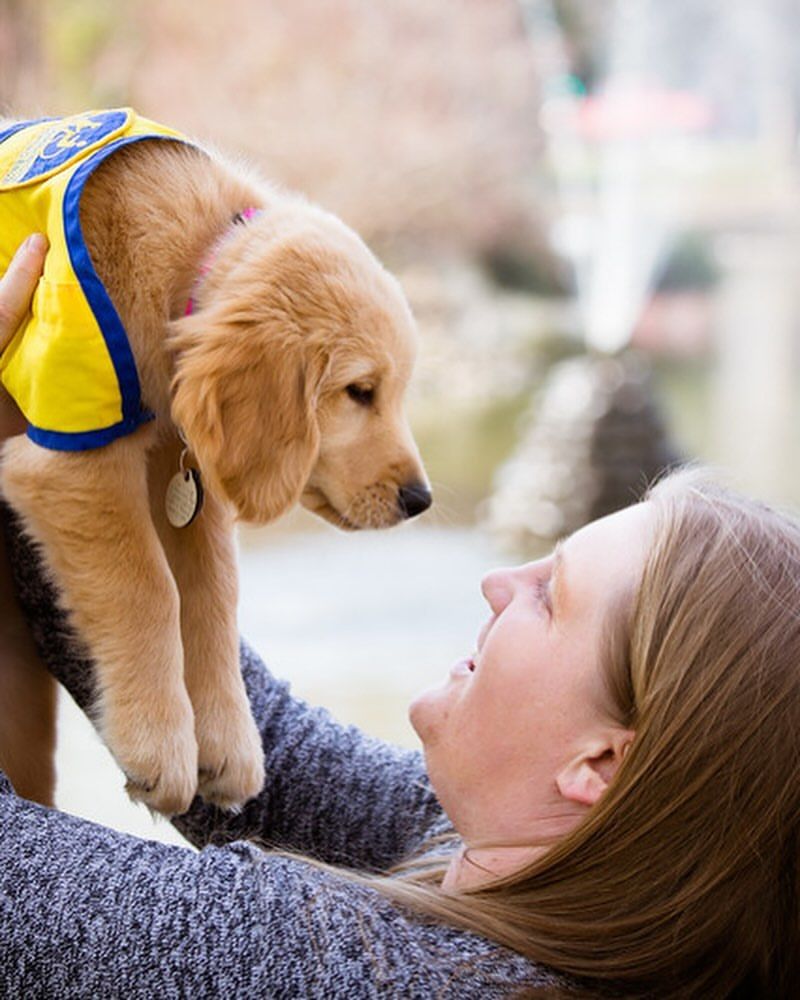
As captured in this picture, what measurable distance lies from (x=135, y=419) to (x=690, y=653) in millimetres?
548

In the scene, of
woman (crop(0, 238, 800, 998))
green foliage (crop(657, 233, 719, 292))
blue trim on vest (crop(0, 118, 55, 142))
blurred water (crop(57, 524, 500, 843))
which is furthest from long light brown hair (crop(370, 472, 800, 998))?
green foliage (crop(657, 233, 719, 292))

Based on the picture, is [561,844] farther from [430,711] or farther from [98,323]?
[98,323]

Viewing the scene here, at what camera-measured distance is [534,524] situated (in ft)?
18.7

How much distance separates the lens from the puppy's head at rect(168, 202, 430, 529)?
1.25m

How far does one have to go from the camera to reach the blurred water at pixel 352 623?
4055mm

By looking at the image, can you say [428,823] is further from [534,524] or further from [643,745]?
[534,524]

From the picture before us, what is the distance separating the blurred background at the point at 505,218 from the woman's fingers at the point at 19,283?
3.64m

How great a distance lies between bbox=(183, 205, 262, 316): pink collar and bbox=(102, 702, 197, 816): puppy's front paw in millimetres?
397

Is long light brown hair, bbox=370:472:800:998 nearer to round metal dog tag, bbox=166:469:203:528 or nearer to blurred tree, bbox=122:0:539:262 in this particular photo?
round metal dog tag, bbox=166:469:203:528

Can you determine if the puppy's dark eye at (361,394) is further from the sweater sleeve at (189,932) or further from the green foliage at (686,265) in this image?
the green foliage at (686,265)

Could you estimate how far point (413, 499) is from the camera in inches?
55.1

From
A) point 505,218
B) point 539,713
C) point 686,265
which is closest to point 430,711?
point 539,713

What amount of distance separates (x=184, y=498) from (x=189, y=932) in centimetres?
49

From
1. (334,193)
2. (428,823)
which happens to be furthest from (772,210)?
(428,823)
